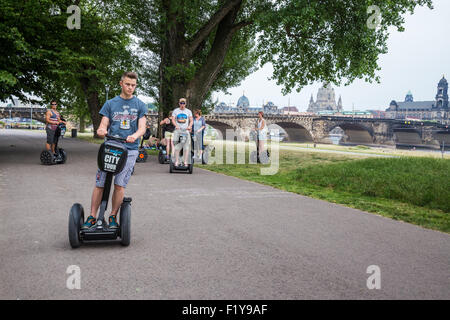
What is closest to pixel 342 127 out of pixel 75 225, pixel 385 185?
→ pixel 385 185

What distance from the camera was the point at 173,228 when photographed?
5.18 metres

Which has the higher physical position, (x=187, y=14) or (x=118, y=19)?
(x=118, y=19)

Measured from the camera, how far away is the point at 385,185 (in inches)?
348

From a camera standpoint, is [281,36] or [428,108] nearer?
[281,36]

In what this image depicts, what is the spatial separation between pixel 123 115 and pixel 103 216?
113cm

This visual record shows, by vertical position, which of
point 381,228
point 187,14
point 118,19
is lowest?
point 381,228

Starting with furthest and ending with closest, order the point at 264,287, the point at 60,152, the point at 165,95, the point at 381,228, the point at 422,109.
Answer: the point at 422,109
the point at 165,95
the point at 60,152
the point at 381,228
the point at 264,287

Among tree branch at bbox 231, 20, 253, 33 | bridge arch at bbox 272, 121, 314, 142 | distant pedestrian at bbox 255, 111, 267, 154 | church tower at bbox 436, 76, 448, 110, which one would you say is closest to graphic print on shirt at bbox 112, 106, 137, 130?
distant pedestrian at bbox 255, 111, 267, 154

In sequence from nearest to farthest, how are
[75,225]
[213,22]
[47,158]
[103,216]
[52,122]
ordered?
[75,225] < [103,216] < [52,122] < [47,158] < [213,22]

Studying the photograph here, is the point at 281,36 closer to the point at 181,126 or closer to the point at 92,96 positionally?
the point at 181,126

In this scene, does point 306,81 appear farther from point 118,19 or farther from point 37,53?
point 118,19

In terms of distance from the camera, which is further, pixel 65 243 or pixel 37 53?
pixel 37 53
